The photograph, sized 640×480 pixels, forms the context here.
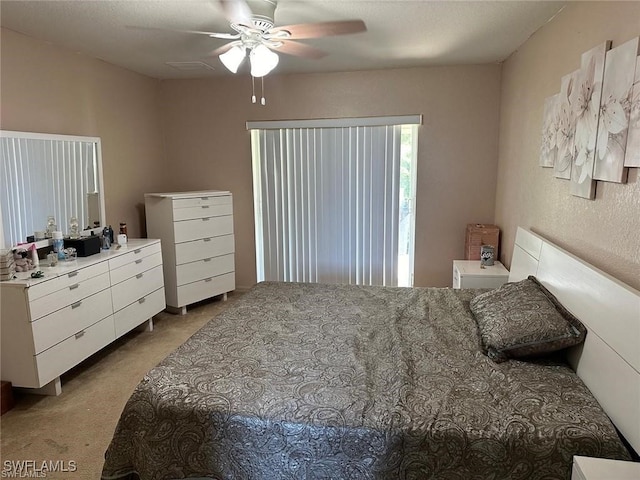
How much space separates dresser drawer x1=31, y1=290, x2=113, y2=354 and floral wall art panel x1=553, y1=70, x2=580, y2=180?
3219 millimetres

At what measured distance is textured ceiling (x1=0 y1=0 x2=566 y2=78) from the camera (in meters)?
2.51

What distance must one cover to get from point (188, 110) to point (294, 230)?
1.78 metres

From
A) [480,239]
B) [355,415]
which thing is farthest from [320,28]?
[480,239]

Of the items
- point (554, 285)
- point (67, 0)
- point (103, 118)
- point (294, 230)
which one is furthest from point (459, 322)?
point (103, 118)

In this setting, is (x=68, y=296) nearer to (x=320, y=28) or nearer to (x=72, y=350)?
(x=72, y=350)

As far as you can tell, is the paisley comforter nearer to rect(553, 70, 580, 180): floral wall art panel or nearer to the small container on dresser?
rect(553, 70, 580, 180): floral wall art panel

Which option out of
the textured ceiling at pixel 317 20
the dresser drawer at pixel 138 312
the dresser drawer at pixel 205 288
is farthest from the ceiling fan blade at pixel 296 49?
the dresser drawer at pixel 205 288

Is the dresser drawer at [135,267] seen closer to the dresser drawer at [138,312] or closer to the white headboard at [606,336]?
the dresser drawer at [138,312]

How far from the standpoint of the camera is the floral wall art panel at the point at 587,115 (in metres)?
2.00

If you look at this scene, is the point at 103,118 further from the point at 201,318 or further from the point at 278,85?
the point at 201,318

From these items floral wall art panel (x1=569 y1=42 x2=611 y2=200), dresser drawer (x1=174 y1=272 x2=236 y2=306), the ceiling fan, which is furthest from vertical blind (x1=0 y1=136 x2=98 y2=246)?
floral wall art panel (x1=569 y1=42 x2=611 y2=200)

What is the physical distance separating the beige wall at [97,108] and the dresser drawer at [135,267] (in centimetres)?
63

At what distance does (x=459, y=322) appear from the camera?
2463 mm

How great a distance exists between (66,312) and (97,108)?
193 centimetres
